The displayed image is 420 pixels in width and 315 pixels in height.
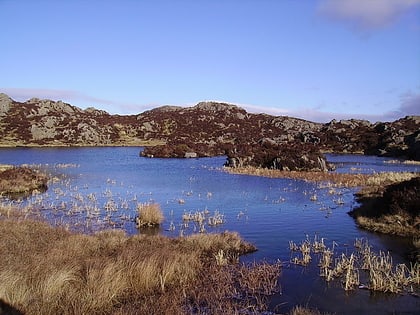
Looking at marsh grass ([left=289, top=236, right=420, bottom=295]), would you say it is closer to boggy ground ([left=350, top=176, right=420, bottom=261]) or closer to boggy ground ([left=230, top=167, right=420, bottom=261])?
boggy ground ([left=230, top=167, right=420, bottom=261])

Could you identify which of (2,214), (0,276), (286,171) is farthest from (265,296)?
(286,171)

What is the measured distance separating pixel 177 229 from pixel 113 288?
9.56 m

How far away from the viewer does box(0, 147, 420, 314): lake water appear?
478 inches

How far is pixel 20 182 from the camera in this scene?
34719 mm

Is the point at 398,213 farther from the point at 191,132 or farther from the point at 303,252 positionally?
the point at 191,132

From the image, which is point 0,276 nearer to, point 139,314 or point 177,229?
point 139,314

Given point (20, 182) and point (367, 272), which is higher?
point (367, 272)

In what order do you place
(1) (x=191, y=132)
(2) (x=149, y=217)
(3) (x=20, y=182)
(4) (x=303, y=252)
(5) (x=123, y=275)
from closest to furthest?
1. (5) (x=123, y=275)
2. (4) (x=303, y=252)
3. (2) (x=149, y=217)
4. (3) (x=20, y=182)
5. (1) (x=191, y=132)

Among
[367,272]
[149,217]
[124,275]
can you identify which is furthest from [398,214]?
[124,275]

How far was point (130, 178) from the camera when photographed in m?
43.8

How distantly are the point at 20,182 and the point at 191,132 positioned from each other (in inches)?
3415

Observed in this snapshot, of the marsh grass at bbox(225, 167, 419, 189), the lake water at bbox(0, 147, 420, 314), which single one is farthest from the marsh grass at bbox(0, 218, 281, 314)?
the marsh grass at bbox(225, 167, 419, 189)

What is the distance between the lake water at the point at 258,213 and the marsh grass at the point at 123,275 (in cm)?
125

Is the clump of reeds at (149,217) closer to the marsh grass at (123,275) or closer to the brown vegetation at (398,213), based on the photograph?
the marsh grass at (123,275)
